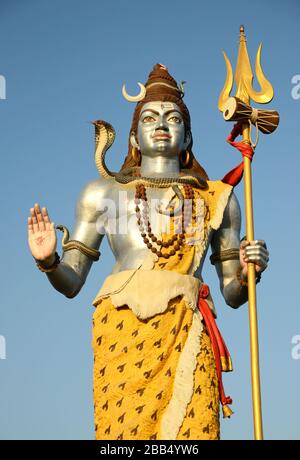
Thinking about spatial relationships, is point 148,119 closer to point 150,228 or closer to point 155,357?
point 150,228

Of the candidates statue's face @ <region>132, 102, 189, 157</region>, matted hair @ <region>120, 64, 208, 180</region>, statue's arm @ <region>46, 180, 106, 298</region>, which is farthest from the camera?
matted hair @ <region>120, 64, 208, 180</region>

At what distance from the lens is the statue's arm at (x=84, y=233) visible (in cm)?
834

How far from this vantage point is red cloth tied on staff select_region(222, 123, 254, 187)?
816 centimetres

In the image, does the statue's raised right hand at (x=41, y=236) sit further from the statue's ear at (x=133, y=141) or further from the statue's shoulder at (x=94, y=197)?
the statue's ear at (x=133, y=141)

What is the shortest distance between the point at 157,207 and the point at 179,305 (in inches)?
35.5

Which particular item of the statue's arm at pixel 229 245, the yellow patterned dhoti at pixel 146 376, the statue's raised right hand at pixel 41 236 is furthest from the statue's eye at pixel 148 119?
the yellow patterned dhoti at pixel 146 376

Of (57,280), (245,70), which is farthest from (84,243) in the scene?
(245,70)

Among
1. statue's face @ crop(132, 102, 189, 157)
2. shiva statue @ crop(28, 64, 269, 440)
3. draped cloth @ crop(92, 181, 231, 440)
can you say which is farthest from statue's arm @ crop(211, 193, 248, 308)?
statue's face @ crop(132, 102, 189, 157)

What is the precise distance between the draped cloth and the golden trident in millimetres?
428

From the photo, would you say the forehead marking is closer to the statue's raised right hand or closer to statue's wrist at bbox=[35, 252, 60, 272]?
the statue's raised right hand

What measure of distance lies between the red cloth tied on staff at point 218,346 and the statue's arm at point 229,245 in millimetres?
370

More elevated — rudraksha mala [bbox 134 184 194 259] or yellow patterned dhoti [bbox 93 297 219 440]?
rudraksha mala [bbox 134 184 194 259]
